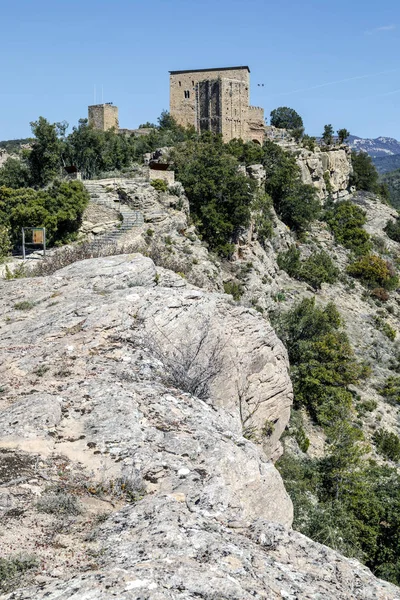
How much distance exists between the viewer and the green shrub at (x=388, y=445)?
26.8 metres

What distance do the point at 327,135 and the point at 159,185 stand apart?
39.9 m

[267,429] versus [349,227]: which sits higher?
[349,227]

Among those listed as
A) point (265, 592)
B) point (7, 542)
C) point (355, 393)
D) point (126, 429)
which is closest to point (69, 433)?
point (126, 429)

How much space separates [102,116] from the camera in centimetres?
4775

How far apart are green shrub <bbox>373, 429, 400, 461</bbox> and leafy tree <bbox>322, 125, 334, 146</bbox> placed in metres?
42.5

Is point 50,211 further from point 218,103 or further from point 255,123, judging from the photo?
point 255,123

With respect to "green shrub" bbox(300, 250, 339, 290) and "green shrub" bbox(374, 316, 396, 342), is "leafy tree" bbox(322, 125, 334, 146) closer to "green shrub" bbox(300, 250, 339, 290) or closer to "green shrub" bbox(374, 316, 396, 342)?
"green shrub" bbox(300, 250, 339, 290)

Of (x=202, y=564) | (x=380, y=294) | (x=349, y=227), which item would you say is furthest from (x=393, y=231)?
(x=202, y=564)

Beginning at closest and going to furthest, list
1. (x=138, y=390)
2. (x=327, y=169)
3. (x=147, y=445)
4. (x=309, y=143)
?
(x=147, y=445), (x=138, y=390), (x=309, y=143), (x=327, y=169)

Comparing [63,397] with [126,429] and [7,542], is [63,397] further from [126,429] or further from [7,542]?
[7,542]

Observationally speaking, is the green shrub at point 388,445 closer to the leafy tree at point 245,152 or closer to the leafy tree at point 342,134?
the leafy tree at point 245,152

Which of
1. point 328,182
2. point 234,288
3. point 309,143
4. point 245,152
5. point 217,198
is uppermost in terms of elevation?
point 309,143

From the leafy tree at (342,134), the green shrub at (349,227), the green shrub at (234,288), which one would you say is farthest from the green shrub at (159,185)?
the leafy tree at (342,134)

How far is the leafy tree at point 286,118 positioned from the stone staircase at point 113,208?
1797 inches
